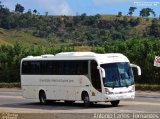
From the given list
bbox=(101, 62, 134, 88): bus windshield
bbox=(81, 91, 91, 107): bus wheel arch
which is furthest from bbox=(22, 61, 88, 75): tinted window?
bbox=(101, 62, 134, 88): bus windshield

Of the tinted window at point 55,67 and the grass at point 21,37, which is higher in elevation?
the grass at point 21,37

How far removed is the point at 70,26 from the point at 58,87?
126 metres

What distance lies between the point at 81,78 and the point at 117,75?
2.19 meters

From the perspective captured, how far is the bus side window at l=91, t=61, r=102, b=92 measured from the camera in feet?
93.1

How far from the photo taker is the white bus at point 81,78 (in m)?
28.1

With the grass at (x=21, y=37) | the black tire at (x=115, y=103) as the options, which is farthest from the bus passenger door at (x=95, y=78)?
the grass at (x=21, y=37)

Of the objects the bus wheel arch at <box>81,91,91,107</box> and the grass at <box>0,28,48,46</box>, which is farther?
the grass at <box>0,28,48,46</box>

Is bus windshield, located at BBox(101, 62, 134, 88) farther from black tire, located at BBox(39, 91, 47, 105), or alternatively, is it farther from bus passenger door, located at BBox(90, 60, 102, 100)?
black tire, located at BBox(39, 91, 47, 105)

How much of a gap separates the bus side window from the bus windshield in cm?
39

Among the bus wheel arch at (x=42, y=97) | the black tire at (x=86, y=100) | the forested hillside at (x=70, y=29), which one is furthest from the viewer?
the forested hillside at (x=70, y=29)

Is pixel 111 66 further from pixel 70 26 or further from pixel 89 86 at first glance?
pixel 70 26

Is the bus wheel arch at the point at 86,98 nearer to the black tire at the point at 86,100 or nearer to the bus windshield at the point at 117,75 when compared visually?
the black tire at the point at 86,100

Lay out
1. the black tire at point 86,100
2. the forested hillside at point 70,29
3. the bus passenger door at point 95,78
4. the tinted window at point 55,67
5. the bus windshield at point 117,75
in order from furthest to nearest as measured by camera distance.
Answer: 1. the forested hillside at point 70,29
2. the tinted window at point 55,67
3. the black tire at point 86,100
4. the bus passenger door at point 95,78
5. the bus windshield at point 117,75

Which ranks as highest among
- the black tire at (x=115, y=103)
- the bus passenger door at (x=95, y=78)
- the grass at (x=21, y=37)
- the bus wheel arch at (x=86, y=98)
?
the grass at (x=21, y=37)
